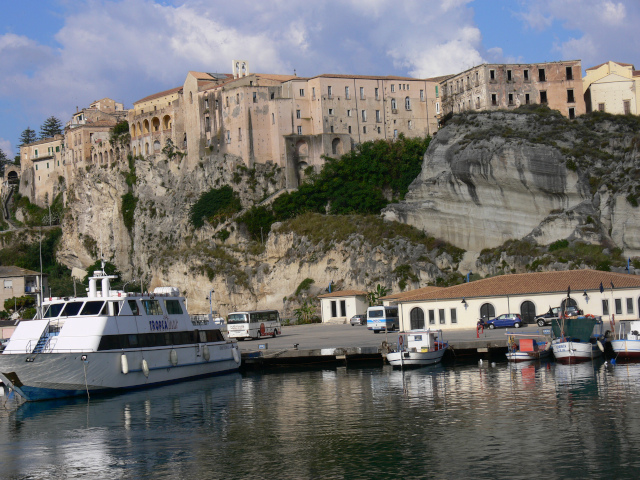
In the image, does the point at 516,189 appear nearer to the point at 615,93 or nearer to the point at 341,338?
the point at 615,93

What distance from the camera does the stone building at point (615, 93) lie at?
86.1 metres

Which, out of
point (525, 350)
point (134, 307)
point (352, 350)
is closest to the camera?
point (134, 307)

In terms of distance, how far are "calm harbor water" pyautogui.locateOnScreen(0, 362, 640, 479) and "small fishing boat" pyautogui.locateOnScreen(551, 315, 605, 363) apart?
145 cm

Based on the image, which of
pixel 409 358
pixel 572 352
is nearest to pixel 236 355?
pixel 409 358

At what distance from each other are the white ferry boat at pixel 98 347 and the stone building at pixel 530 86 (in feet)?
189

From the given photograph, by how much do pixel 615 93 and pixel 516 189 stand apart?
648 inches

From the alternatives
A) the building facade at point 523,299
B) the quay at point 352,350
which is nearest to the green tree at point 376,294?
the building facade at point 523,299

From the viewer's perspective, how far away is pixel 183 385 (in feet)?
141

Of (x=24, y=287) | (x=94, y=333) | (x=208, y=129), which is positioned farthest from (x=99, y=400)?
(x=208, y=129)

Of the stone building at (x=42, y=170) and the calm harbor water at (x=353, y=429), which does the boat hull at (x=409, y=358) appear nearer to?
the calm harbor water at (x=353, y=429)

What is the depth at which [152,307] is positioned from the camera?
4272 cm

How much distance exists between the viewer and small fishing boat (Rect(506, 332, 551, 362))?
44812 millimetres

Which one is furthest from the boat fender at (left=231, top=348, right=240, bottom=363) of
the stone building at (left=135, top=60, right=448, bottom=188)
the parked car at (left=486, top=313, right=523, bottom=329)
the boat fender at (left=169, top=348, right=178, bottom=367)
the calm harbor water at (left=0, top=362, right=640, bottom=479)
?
the stone building at (left=135, top=60, right=448, bottom=188)

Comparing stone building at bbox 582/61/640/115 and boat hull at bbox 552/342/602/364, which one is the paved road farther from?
stone building at bbox 582/61/640/115
